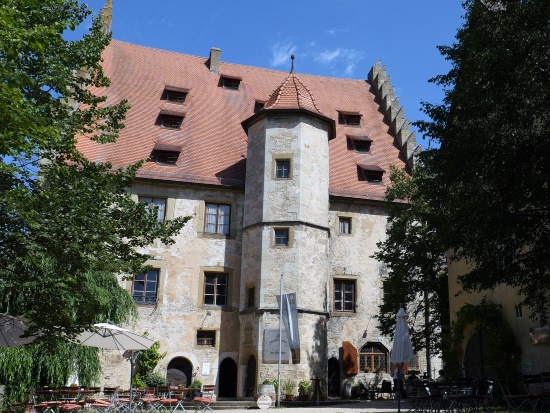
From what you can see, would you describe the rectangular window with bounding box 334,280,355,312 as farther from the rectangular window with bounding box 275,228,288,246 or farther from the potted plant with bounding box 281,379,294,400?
the potted plant with bounding box 281,379,294,400

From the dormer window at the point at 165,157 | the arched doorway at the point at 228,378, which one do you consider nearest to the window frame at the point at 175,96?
the dormer window at the point at 165,157

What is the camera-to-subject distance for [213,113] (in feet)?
96.0

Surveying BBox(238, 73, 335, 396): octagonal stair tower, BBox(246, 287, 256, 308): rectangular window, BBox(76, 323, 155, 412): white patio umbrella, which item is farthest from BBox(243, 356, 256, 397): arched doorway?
BBox(76, 323, 155, 412): white patio umbrella

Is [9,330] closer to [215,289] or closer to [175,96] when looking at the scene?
[215,289]

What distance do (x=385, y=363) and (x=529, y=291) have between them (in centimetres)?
1410

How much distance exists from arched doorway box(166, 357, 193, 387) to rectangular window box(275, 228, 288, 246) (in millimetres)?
5830

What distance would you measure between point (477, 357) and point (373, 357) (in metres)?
7.92

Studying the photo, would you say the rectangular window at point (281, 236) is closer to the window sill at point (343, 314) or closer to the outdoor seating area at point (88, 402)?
the window sill at point (343, 314)

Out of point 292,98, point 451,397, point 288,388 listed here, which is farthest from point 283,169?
point 451,397

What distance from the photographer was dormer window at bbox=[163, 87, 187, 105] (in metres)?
29.1

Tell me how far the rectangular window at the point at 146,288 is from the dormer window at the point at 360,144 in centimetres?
1145

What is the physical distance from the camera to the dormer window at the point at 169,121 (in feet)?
91.0

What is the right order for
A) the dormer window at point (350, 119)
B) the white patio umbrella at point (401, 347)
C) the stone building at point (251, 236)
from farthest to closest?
the dormer window at point (350, 119), the stone building at point (251, 236), the white patio umbrella at point (401, 347)

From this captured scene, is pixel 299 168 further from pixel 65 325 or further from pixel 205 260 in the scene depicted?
pixel 65 325
